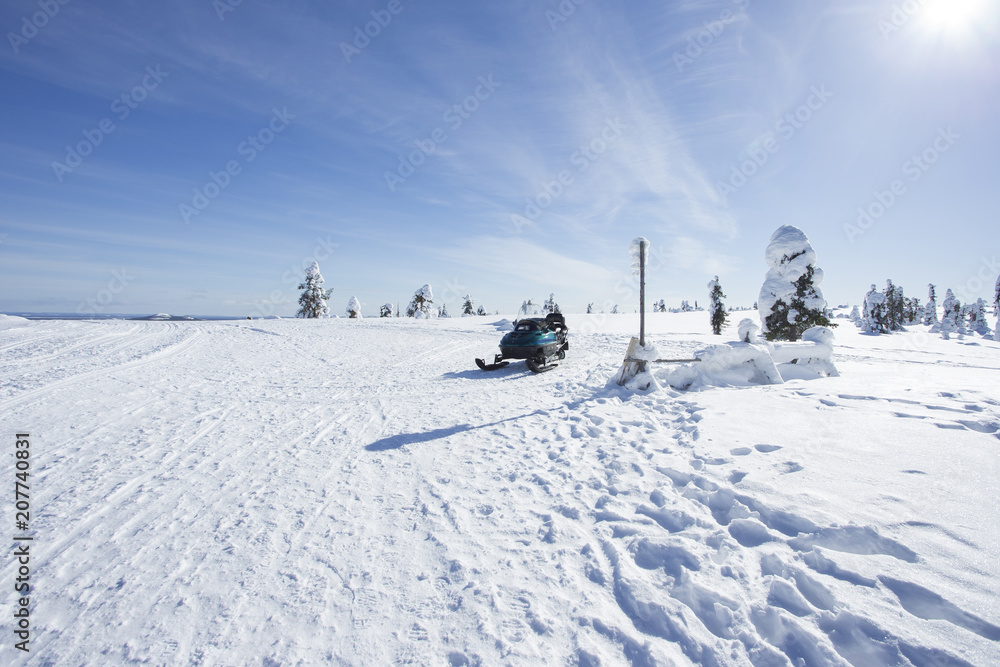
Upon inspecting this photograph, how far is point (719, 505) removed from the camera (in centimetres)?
446

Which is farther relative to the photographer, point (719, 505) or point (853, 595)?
point (719, 505)

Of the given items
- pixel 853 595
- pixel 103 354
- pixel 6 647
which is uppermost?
pixel 103 354

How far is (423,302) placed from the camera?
196ft

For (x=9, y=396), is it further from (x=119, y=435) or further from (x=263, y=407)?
(x=263, y=407)

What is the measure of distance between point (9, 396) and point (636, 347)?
1572 centimetres

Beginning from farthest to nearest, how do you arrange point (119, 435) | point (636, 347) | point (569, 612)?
point (636, 347) < point (119, 435) < point (569, 612)

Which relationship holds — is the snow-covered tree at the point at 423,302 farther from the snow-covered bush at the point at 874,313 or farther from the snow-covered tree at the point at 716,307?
the snow-covered bush at the point at 874,313

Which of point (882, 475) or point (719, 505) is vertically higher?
point (882, 475)

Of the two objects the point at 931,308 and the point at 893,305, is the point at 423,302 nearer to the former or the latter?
the point at 893,305

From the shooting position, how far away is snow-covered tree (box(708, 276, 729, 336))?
4478 cm

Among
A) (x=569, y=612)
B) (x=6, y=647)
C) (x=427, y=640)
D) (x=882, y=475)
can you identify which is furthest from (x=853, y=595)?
(x=6, y=647)

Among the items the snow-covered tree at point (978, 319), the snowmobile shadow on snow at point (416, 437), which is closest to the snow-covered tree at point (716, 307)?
the snowmobile shadow on snow at point (416, 437)

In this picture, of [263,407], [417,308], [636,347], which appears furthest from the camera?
[417,308]

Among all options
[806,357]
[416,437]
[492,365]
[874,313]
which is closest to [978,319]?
[874,313]
